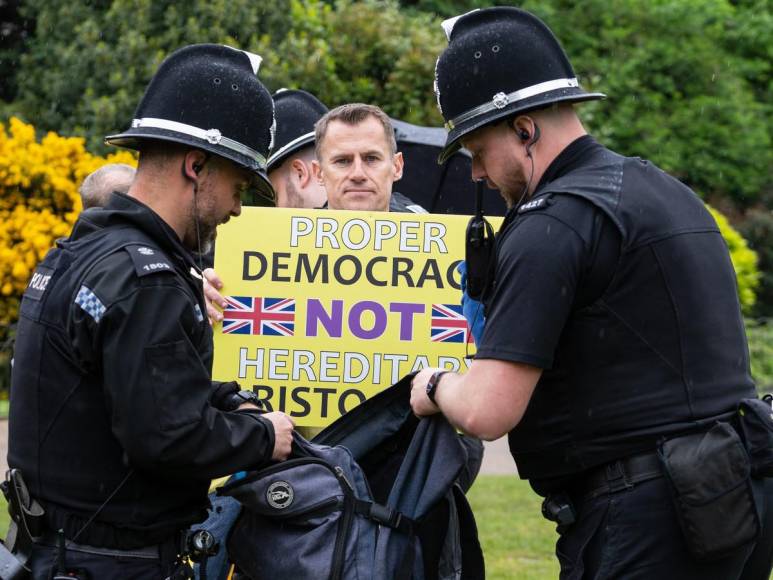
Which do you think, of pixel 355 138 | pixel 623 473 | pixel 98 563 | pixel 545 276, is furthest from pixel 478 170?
pixel 355 138

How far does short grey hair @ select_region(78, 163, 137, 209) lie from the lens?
557 centimetres

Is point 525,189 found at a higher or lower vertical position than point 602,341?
higher

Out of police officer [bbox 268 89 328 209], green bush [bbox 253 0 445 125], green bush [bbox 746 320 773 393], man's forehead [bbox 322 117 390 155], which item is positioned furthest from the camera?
green bush [bbox 746 320 773 393]

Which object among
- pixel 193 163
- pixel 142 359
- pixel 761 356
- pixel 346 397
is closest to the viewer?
pixel 142 359

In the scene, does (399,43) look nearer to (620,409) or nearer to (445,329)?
(445,329)

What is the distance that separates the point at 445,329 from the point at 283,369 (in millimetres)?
616

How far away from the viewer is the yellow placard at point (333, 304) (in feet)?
14.4

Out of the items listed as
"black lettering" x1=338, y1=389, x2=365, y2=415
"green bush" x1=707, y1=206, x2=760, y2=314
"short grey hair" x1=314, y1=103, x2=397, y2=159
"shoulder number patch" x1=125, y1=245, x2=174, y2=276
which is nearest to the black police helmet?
"short grey hair" x1=314, y1=103, x2=397, y2=159

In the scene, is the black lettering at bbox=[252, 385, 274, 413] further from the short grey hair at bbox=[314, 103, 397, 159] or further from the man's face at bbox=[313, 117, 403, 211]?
the short grey hair at bbox=[314, 103, 397, 159]

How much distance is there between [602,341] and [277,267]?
1.69m

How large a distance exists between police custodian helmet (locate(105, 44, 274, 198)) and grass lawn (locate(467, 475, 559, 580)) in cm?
415

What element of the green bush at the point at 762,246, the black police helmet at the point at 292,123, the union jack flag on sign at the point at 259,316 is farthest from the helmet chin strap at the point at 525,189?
the green bush at the point at 762,246

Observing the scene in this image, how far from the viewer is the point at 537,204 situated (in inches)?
124

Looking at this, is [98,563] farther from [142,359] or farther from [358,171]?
[358,171]
